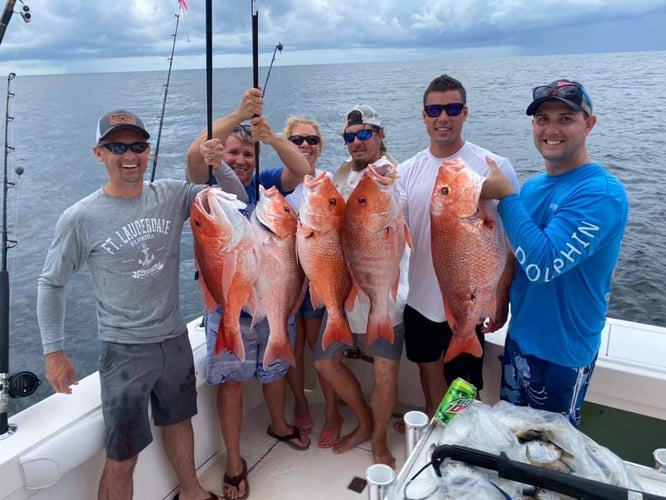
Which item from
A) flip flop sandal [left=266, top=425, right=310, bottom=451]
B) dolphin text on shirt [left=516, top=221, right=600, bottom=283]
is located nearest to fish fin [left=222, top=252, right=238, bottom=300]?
dolphin text on shirt [left=516, top=221, right=600, bottom=283]

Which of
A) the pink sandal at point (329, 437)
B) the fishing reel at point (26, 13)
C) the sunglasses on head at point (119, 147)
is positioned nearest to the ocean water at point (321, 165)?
the fishing reel at point (26, 13)

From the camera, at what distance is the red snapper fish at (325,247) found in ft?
7.06

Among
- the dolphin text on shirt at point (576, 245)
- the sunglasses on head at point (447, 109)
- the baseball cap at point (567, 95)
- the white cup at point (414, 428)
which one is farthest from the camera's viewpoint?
the sunglasses on head at point (447, 109)

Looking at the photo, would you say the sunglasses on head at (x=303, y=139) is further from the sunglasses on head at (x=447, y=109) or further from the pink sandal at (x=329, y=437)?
the pink sandal at (x=329, y=437)

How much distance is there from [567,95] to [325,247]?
1198mm

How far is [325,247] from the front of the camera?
7.25 ft

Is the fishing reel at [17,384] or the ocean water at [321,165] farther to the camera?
the ocean water at [321,165]

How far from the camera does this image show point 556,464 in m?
1.45

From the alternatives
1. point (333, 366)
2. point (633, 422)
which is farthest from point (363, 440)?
point (633, 422)

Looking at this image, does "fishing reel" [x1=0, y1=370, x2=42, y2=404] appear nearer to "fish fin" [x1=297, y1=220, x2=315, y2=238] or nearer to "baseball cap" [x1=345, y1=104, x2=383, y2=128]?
"fish fin" [x1=297, y1=220, x2=315, y2=238]

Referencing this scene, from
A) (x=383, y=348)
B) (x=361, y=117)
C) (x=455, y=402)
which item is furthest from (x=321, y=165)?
(x=455, y=402)

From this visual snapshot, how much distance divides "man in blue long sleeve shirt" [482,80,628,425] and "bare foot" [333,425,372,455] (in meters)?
1.16

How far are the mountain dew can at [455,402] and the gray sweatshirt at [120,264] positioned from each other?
137 centimetres

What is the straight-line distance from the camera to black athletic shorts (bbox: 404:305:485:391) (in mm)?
2836
